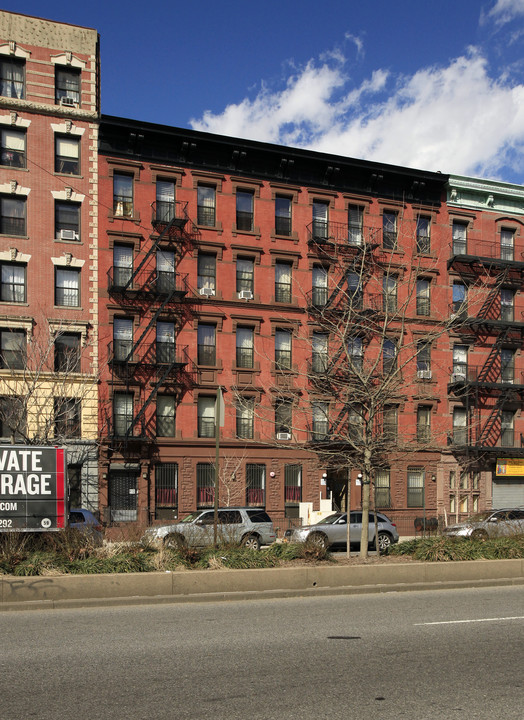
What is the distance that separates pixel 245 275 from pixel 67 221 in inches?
350

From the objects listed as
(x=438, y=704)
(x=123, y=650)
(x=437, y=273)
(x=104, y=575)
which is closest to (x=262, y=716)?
(x=438, y=704)

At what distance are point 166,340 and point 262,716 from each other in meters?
A: 28.9

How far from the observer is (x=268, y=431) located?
118ft

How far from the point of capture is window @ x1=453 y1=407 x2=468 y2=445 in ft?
128

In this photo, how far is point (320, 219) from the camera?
1508 inches

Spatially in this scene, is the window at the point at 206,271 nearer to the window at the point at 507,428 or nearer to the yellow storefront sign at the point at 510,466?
the window at the point at 507,428

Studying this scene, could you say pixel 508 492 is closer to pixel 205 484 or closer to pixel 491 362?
pixel 491 362

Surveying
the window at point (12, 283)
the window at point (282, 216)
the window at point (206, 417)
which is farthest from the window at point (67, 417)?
the window at point (282, 216)

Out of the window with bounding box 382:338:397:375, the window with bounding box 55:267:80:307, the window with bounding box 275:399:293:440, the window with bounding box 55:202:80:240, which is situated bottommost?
the window with bounding box 275:399:293:440

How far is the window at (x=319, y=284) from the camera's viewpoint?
122 ft

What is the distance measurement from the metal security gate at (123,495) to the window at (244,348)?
7532mm

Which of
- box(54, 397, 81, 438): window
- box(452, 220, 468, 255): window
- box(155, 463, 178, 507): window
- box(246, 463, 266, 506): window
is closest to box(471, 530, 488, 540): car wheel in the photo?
box(54, 397, 81, 438): window

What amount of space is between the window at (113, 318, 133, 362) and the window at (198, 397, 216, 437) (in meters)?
4.23

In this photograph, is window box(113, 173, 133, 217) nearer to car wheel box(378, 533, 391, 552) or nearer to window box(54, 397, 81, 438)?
window box(54, 397, 81, 438)
